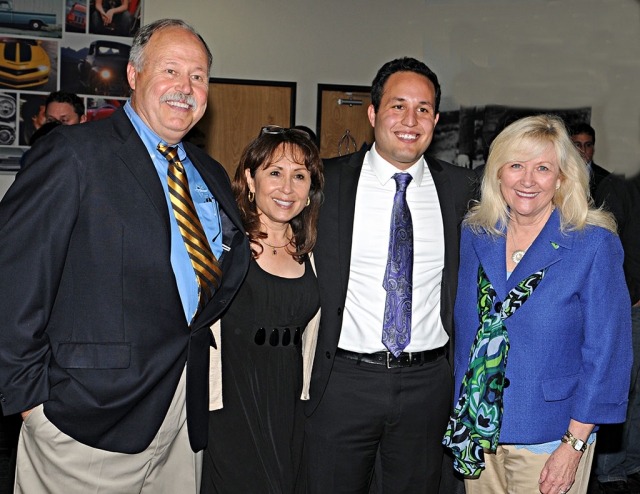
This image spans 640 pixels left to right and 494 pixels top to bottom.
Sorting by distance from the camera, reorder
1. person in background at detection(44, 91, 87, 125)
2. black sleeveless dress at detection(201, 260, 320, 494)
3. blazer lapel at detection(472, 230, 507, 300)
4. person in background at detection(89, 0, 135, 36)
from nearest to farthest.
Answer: blazer lapel at detection(472, 230, 507, 300)
black sleeveless dress at detection(201, 260, 320, 494)
person in background at detection(44, 91, 87, 125)
person in background at detection(89, 0, 135, 36)

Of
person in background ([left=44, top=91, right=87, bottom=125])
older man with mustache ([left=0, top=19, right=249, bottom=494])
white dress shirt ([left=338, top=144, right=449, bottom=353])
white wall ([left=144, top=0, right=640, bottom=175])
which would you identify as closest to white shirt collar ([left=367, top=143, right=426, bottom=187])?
white dress shirt ([left=338, top=144, right=449, bottom=353])

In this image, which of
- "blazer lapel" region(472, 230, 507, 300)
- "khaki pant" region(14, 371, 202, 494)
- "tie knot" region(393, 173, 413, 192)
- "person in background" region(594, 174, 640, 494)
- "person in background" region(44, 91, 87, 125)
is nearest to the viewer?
"khaki pant" region(14, 371, 202, 494)

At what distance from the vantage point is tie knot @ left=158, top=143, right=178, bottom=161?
2.24 meters

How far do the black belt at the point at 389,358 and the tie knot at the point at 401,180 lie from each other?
0.70m

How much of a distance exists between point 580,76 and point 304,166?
524 cm

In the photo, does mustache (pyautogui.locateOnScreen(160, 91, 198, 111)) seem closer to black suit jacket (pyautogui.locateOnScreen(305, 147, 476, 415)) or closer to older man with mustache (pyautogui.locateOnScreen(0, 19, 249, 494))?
older man with mustache (pyautogui.locateOnScreen(0, 19, 249, 494))

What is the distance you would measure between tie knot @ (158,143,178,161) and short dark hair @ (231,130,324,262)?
53 cm

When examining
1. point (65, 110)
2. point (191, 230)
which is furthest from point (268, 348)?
point (65, 110)

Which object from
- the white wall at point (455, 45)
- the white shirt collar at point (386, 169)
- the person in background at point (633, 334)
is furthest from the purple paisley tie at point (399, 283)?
the white wall at point (455, 45)

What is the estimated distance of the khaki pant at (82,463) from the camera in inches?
81.3

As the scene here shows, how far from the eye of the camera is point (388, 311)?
2723 millimetres

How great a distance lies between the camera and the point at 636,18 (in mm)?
6727

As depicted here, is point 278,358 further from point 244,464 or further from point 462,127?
point 462,127

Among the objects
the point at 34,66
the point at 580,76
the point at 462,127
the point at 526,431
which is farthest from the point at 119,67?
the point at 526,431
